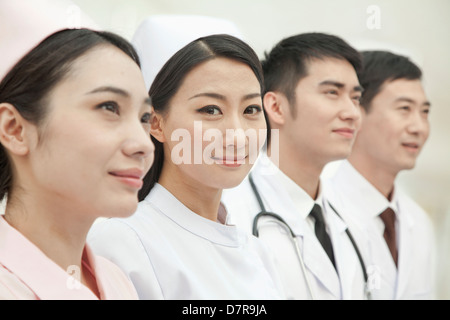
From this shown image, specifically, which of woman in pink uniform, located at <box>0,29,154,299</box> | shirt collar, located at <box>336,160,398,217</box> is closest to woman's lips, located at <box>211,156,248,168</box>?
woman in pink uniform, located at <box>0,29,154,299</box>

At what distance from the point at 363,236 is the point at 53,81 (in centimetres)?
116

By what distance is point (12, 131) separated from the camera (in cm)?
86

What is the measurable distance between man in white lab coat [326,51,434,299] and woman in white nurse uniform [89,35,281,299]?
2.43 ft

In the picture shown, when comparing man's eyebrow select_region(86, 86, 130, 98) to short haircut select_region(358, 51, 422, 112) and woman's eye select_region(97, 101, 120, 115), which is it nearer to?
woman's eye select_region(97, 101, 120, 115)

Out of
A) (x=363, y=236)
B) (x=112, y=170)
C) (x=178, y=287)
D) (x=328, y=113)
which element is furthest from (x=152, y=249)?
(x=363, y=236)

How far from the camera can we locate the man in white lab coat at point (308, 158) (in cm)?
146

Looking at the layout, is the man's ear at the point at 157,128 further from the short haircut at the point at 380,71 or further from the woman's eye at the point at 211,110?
the short haircut at the point at 380,71

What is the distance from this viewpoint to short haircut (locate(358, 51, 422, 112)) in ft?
6.48

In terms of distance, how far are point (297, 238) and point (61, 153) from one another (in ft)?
2.48

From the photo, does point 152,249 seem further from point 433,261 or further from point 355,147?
point 433,261

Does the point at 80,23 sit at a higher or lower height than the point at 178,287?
higher

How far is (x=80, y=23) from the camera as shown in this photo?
943mm

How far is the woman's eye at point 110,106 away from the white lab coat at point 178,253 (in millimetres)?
273

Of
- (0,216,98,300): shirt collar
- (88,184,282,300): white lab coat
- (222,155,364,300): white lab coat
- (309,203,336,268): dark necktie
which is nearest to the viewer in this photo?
(0,216,98,300): shirt collar
